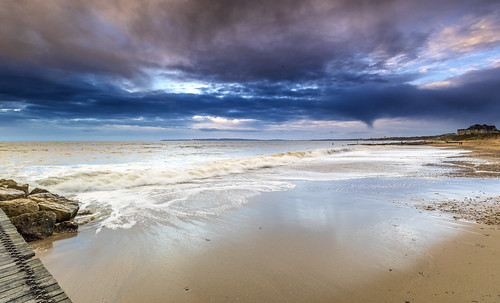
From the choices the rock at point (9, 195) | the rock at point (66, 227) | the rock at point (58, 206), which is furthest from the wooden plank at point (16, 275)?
the rock at point (9, 195)

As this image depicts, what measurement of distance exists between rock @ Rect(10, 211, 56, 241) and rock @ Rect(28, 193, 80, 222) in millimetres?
359

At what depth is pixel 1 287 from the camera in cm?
260

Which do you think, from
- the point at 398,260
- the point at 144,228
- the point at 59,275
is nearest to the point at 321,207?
the point at 398,260

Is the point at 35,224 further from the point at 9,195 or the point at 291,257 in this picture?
the point at 291,257

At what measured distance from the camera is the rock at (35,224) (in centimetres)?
512

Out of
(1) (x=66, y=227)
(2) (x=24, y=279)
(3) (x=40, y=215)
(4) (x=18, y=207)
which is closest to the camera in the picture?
(2) (x=24, y=279)

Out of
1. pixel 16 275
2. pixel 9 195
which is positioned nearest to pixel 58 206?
pixel 9 195

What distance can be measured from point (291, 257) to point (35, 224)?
543cm

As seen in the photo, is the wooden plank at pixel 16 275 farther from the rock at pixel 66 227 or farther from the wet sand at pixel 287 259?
the rock at pixel 66 227

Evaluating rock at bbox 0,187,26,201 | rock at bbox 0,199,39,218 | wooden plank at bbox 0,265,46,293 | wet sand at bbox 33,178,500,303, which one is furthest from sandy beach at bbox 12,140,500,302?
rock at bbox 0,187,26,201

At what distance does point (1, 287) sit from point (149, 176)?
1084cm

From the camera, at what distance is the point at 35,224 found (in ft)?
17.3

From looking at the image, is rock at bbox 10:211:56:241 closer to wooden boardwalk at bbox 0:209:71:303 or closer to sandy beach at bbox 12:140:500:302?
sandy beach at bbox 12:140:500:302

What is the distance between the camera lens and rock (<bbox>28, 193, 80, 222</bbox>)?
584 centimetres
